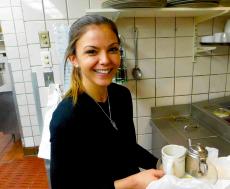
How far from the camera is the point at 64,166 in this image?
785 mm

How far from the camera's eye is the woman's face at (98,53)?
828 mm

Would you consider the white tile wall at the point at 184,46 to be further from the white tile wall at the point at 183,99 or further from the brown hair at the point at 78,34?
the brown hair at the point at 78,34

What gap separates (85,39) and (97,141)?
0.39 m

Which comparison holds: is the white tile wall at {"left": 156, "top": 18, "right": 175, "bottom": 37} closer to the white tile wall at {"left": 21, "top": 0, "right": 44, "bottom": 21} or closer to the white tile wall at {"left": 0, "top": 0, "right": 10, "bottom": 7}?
the white tile wall at {"left": 21, "top": 0, "right": 44, "bottom": 21}

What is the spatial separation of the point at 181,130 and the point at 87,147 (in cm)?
83

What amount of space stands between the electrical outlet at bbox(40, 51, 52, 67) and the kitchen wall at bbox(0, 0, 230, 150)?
2 centimetres

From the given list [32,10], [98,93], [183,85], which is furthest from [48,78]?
[183,85]

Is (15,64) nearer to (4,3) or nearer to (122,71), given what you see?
(4,3)

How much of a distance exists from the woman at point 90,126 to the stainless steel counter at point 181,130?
1.74 ft

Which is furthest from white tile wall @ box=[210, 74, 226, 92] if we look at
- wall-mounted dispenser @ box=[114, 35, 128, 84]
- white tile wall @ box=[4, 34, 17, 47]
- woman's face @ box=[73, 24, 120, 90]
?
white tile wall @ box=[4, 34, 17, 47]

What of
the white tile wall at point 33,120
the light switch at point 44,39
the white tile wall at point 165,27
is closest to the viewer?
the light switch at point 44,39

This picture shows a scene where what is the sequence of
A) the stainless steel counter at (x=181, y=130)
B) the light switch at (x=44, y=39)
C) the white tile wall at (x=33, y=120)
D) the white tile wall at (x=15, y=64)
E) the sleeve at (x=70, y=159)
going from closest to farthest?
the sleeve at (x=70, y=159), the stainless steel counter at (x=181, y=130), the light switch at (x=44, y=39), the white tile wall at (x=15, y=64), the white tile wall at (x=33, y=120)

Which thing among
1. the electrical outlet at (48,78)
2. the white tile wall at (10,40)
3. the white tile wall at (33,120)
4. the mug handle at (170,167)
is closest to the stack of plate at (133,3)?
the electrical outlet at (48,78)

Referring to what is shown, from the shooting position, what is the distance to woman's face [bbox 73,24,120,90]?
828 millimetres
